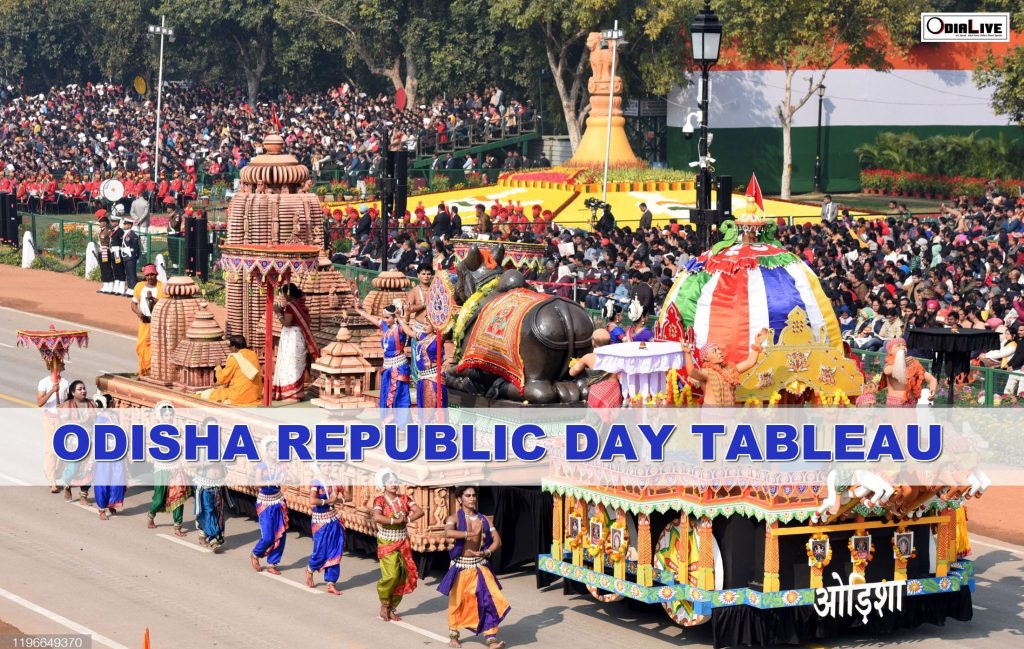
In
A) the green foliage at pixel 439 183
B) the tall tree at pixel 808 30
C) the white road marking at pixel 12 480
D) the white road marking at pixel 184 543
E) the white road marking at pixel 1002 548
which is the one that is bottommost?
the white road marking at pixel 184 543

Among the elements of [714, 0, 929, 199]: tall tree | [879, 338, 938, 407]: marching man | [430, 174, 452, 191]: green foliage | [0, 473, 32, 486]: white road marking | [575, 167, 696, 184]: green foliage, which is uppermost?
[714, 0, 929, 199]: tall tree

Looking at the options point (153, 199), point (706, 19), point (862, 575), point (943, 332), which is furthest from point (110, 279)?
point (862, 575)

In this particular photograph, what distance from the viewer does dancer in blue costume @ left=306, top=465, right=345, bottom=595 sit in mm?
19469

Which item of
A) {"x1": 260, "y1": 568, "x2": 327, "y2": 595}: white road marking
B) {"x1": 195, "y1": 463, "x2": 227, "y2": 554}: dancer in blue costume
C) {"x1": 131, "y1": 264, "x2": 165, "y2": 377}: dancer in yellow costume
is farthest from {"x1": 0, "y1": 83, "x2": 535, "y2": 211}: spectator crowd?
{"x1": 260, "y1": 568, "x2": 327, "y2": 595}: white road marking

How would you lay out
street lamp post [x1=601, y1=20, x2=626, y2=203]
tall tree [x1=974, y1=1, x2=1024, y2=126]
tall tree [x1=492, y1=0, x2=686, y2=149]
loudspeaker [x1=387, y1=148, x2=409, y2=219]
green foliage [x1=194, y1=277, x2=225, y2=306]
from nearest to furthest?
loudspeaker [x1=387, y1=148, x2=409, y2=219] → green foliage [x1=194, y1=277, x2=225, y2=306] → street lamp post [x1=601, y1=20, x2=626, y2=203] → tall tree [x1=974, y1=1, x2=1024, y2=126] → tall tree [x1=492, y1=0, x2=686, y2=149]

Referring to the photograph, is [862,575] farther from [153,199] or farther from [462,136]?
[462,136]

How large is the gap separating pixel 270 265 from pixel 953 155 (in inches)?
1843

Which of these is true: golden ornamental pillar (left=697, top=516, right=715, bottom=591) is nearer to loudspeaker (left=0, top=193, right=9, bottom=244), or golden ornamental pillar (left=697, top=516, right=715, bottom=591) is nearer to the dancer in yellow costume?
the dancer in yellow costume

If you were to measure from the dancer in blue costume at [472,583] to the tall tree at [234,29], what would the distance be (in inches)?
2685

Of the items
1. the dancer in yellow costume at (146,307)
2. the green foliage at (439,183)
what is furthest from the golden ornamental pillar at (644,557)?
the green foliage at (439,183)

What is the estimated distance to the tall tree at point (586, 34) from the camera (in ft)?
204

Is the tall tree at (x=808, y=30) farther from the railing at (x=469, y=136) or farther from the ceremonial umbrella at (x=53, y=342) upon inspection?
the ceremonial umbrella at (x=53, y=342)

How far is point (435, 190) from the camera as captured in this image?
197ft

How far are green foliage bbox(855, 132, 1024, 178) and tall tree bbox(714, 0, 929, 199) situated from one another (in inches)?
182
